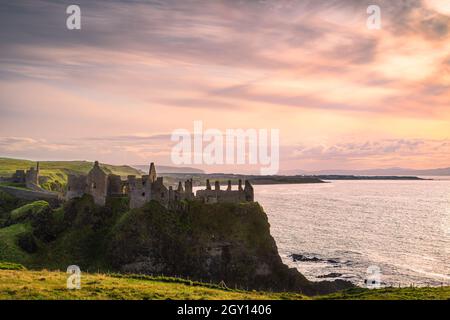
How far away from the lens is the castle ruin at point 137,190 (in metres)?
74.2

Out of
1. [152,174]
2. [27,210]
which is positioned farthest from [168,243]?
[27,210]

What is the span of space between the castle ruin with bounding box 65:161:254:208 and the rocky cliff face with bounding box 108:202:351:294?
2098mm

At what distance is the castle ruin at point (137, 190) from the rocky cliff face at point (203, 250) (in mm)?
2098

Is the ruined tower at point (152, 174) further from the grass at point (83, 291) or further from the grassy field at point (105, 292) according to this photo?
the grass at point (83, 291)

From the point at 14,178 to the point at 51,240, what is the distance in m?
40.0

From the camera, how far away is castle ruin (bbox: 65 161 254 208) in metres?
74.2

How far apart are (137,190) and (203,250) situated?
1499 centimetres

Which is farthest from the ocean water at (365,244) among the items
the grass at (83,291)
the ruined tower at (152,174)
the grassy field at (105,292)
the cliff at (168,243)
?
the grass at (83,291)

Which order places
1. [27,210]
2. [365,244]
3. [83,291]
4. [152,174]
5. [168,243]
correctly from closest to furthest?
[83,291]
[168,243]
[152,174]
[27,210]
[365,244]

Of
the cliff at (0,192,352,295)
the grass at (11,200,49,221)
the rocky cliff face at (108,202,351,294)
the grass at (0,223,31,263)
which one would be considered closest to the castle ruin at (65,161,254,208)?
the cliff at (0,192,352,295)

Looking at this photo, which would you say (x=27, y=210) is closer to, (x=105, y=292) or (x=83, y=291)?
(x=83, y=291)

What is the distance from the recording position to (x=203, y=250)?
71.8 m

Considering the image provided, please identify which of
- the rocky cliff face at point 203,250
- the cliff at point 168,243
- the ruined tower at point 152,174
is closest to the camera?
the cliff at point 168,243
